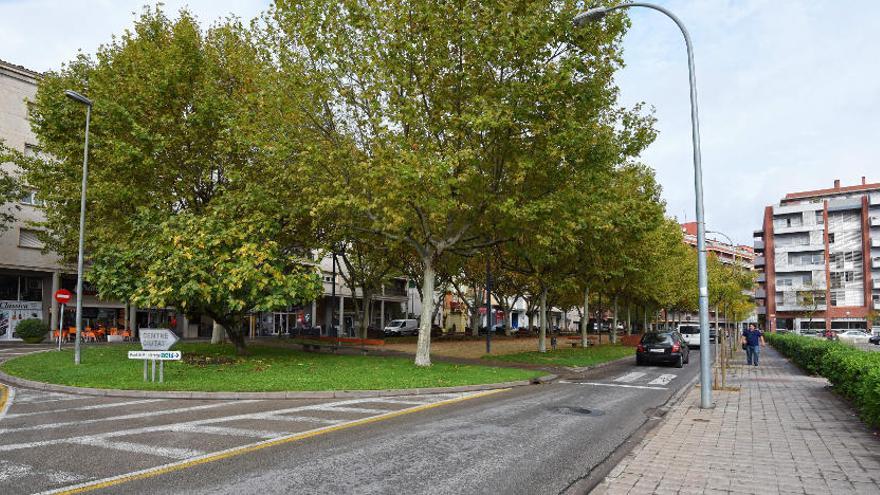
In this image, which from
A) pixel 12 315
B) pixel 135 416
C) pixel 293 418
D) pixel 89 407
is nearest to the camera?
pixel 293 418

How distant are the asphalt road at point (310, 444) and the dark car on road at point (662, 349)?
11.6 meters

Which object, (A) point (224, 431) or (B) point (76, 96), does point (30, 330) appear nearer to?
(B) point (76, 96)

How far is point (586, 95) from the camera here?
641 inches

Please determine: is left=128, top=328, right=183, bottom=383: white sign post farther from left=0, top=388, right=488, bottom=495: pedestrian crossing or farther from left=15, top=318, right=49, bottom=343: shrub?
left=15, top=318, right=49, bottom=343: shrub

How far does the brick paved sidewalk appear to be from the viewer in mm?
5410

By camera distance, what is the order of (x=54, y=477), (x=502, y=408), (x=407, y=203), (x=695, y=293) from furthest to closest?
(x=695, y=293), (x=407, y=203), (x=502, y=408), (x=54, y=477)

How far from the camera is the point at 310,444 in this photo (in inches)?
276

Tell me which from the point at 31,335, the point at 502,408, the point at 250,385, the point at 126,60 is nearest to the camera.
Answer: the point at 502,408

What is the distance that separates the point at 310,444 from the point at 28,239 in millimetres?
34630

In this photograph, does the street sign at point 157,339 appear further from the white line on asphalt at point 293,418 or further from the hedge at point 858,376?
the hedge at point 858,376

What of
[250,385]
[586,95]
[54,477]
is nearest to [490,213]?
[586,95]

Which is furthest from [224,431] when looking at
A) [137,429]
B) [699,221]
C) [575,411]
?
[699,221]

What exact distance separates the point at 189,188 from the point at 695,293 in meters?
40.4

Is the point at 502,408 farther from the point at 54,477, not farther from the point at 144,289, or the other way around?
the point at 144,289
